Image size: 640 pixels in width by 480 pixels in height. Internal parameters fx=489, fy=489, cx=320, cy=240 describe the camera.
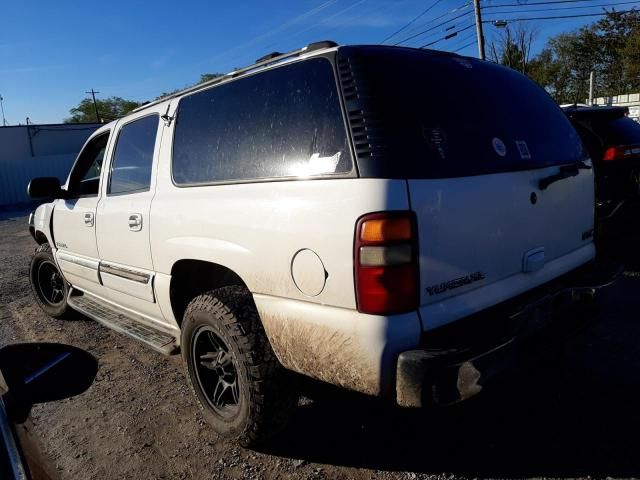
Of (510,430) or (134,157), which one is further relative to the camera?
(134,157)

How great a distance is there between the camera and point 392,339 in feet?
6.29

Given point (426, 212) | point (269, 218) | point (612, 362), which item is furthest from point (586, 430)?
point (269, 218)

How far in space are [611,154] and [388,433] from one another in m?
4.20

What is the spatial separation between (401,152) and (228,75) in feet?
4.27

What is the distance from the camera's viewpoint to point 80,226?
4098 millimetres

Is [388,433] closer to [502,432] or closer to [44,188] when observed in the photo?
[502,432]

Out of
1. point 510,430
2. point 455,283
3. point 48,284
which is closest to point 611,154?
point 510,430

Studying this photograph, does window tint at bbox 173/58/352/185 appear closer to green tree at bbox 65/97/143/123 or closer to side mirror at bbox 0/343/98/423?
side mirror at bbox 0/343/98/423

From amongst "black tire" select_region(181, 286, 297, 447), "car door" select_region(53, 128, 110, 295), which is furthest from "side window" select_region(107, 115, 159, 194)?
"black tire" select_region(181, 286, 297, 447)

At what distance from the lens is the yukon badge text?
6.63ft

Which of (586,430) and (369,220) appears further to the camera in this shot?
(586,430)

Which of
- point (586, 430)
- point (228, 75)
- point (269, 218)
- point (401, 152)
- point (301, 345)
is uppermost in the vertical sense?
point (228, 75)

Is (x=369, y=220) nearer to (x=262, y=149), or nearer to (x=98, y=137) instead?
(x=262, y=149)

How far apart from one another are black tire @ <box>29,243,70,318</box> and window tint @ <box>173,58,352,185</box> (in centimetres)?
292
